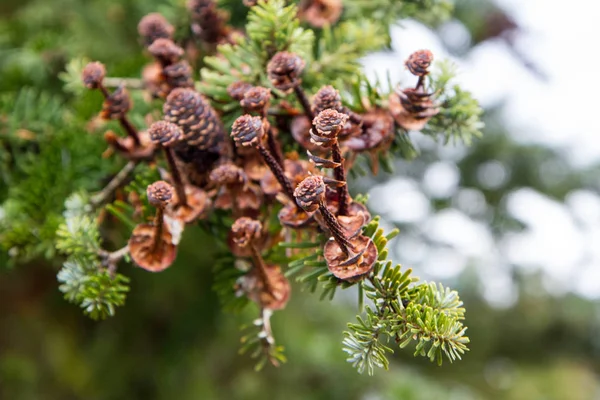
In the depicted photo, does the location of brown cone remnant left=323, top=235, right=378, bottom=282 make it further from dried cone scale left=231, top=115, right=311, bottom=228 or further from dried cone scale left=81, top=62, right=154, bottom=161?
dried cone scale left=81, top=62, right=154, bottom=161

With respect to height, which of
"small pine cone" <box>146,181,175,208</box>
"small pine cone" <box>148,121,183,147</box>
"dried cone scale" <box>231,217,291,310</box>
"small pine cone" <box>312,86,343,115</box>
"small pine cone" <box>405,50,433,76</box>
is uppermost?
"small pine cone" <box>405,50,433,76</box>

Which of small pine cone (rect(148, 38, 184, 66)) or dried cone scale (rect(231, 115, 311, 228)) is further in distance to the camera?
small pine cone (rect(148, 38, 184, 66))

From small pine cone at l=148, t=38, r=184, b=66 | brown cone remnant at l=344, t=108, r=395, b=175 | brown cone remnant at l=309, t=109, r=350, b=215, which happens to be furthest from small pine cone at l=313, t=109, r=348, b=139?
small pine cone at l=148, t=38, r=184, b=66

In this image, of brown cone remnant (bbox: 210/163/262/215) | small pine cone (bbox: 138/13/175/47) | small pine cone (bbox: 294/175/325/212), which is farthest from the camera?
small pine cone (bbox: 138/13/175/47)

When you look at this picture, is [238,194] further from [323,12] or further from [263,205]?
[323,12]

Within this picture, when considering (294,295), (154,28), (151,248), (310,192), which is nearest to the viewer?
(310,192)

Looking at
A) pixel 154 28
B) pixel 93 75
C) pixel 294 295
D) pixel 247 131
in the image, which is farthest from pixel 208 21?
pixel 294 295
